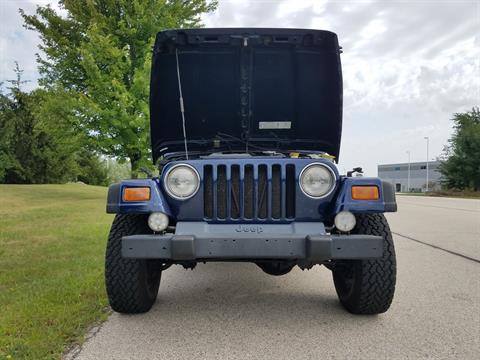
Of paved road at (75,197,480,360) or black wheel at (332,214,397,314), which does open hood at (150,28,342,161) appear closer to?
black wheel at (332,214,397,314)

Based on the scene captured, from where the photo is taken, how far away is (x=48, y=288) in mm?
4605

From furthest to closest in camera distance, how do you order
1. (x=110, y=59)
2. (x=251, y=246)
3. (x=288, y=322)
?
(x=110, y=59), (x=288, y=322), (x=251, y=246)

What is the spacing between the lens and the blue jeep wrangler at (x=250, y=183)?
125 inches

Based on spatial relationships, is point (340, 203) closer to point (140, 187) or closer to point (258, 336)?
point (258, 336)

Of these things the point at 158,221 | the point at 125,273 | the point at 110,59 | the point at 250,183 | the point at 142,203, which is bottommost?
the point at 125,273

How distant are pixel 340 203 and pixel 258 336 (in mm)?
1148

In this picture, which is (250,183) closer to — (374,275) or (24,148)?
(374,275)

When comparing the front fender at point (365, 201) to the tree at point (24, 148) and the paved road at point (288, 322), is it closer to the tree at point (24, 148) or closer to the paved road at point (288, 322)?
the paved road at point (288, 322)

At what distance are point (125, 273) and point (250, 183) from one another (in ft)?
4.01

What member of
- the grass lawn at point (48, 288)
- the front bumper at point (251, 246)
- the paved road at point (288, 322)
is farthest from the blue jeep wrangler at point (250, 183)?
the grass lawn at point (48, 288)

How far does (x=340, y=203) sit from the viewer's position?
334cm

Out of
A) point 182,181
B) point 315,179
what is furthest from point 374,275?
point 182,181

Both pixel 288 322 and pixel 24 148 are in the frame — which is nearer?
pixel 288 322

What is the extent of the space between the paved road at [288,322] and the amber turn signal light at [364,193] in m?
1.01
